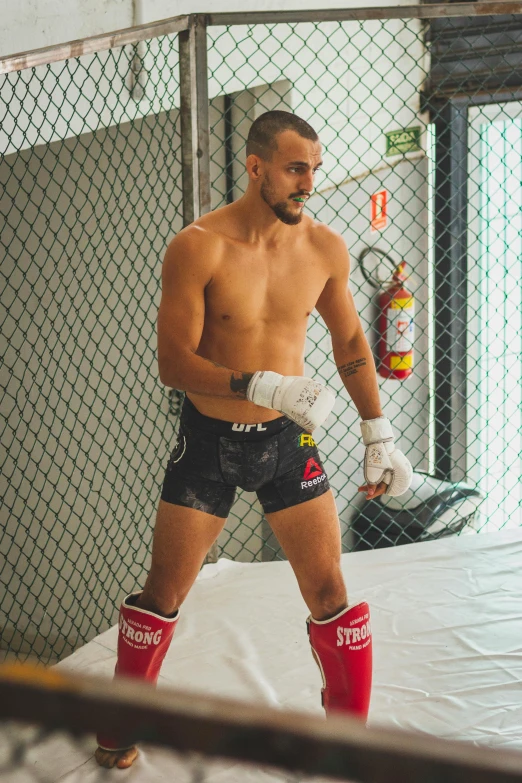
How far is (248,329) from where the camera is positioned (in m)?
2.00

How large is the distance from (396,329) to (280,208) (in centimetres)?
243

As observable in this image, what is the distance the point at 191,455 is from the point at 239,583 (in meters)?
1.18

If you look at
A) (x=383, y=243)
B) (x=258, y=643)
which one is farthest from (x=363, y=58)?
(x=258, y=643)

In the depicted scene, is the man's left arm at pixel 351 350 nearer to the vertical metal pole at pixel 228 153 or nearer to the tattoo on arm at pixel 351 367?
the tattoo on arm at pixel 351 367

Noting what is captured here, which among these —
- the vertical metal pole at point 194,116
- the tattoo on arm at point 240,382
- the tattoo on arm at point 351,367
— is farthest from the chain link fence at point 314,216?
the tattoo on arm at point 240,382

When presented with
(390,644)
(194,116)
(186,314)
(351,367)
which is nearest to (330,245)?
(351,367)

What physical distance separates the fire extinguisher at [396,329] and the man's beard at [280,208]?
2.33 metres

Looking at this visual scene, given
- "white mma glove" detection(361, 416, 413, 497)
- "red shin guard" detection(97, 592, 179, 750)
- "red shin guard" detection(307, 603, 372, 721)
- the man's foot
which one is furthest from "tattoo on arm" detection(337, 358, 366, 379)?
the man's foot

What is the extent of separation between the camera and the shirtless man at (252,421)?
6.41 feet

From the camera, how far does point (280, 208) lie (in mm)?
1967

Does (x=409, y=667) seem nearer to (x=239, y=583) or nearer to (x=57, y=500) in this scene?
(x=239, y=583)

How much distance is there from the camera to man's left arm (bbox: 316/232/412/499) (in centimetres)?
218

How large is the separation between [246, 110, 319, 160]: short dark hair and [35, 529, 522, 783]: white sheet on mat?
1.42 meters

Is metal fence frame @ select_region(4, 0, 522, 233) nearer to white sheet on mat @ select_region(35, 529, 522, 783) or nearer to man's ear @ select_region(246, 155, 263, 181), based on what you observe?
man's ear @ select_region(246, 155, 263, 181)
